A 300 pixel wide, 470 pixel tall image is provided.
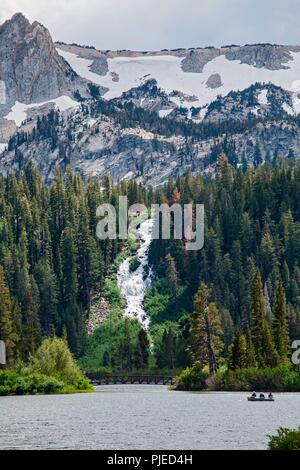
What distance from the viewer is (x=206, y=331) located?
143125 millimetres

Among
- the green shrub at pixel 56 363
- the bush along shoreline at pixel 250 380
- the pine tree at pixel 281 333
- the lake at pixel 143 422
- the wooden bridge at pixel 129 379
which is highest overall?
the pine tree at pixel 281 333

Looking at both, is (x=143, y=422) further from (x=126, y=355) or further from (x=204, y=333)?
(x=126, y=355)

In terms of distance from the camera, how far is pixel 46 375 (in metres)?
133

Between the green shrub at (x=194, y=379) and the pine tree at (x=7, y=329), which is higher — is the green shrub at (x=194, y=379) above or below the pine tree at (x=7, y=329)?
below

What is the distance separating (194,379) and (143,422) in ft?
188

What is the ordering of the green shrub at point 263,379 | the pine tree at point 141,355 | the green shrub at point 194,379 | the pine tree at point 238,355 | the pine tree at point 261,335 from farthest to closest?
the pine tree at point 141,355 → the green shrub at point 194,379 → the pine tree at point 261,335 → the pine tree at point 238,355 → the green shrub at point 263,379

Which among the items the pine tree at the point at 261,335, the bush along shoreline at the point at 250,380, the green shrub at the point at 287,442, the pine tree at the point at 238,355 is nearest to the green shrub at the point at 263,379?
the bush along shoreline at the point at 250,380

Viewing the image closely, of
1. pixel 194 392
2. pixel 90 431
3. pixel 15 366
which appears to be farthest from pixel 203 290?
pixel 90 431

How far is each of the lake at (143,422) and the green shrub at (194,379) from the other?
17570 mm

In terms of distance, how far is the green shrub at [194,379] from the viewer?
13912cm

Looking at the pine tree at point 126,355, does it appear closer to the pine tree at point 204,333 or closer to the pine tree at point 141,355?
the pine tree at point 141,355

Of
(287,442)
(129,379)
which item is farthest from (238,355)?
(287,442)
